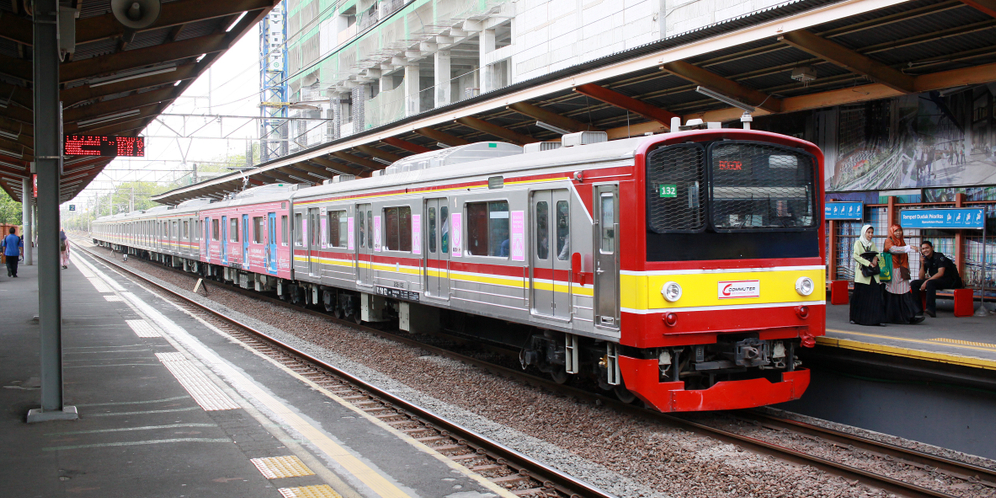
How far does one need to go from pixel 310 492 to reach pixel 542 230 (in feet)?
14.1

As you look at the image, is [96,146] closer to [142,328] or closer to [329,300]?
[142,328]

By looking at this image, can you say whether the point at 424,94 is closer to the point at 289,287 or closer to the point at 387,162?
the point at 387,162

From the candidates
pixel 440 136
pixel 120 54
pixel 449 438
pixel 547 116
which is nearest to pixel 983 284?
pixel 547 116

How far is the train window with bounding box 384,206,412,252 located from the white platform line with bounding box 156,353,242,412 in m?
3.51

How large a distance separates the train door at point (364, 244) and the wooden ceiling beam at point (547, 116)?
120 inches

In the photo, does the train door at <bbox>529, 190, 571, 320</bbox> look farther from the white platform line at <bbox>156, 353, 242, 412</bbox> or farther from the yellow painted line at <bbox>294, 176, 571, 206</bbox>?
the white platform line at <bbox>156, 353, 242, 412</bbox>

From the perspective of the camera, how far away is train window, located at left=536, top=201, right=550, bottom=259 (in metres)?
8.41

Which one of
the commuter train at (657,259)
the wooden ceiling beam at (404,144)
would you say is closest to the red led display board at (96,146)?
the commuter train at (657,259)

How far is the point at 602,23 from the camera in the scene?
70.5ft

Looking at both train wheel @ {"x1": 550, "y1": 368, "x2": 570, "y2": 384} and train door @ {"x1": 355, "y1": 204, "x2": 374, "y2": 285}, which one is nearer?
train wheel @ {"x1": 550, "y1": 368, "x2": 570, "y2": 384}

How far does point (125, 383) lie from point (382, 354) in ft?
13.2

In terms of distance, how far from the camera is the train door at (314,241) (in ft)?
51.4

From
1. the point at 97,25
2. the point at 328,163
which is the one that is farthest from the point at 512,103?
the point at 328,163

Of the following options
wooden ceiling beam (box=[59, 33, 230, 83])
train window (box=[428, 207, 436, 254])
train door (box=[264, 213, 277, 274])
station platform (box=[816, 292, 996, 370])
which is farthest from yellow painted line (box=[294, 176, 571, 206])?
station platform (box=[816, 292, 996, 370])
